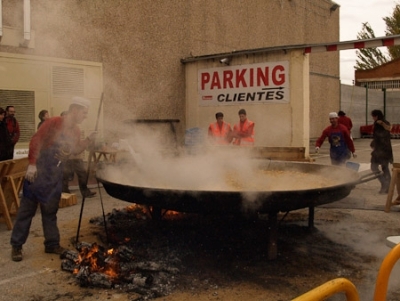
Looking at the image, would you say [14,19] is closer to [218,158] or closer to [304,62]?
[218,158]

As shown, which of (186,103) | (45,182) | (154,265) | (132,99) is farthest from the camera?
(186,103)

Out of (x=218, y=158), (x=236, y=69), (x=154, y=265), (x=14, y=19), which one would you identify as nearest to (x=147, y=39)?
(x=236, y=69)

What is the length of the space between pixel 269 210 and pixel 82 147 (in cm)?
231

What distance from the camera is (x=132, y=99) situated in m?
11.6

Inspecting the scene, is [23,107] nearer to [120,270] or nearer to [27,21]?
[27,21]

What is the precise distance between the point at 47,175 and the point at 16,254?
902 millimetres

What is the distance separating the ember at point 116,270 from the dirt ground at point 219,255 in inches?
0.9

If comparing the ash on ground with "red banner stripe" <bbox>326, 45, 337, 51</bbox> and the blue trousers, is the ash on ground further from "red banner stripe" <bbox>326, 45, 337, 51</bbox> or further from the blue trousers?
"red banner stripe" <bbox>326, 45, 337, 51</bbox>

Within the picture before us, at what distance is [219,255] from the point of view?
189 inches

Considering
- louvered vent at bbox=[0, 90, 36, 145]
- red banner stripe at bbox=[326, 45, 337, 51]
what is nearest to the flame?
louvered vent at bbox=[0, 90, 36, 145]

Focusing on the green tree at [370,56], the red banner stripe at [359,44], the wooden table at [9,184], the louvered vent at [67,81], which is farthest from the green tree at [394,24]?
the wooden table at [9,184]

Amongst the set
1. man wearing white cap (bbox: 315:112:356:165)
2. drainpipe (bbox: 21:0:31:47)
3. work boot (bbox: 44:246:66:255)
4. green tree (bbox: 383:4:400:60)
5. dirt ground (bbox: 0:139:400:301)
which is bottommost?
dirt ground (bbox: 0:139:400:301)

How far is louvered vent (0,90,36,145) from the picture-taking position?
8.98 m

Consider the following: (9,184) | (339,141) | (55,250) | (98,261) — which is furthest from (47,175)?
(339,141)
